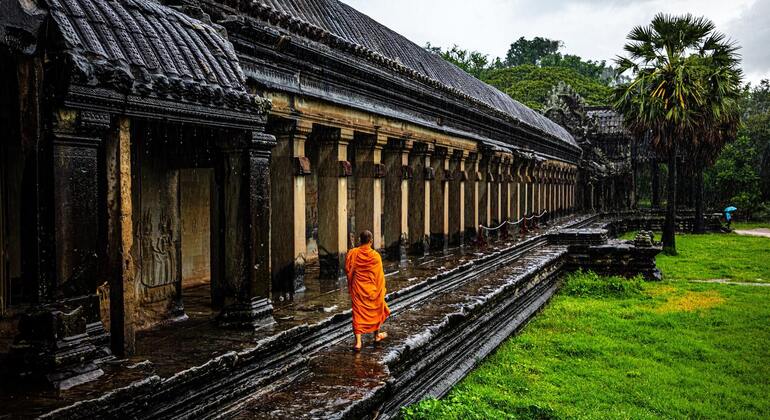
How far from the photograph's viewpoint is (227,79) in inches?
217

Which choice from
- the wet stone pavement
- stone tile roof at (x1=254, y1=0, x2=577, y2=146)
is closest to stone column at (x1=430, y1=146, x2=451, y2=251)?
stone tile roof at (x1=254, y1=0, x2=577, y2=146)

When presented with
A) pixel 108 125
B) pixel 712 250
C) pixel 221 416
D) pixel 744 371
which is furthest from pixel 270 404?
pixel 712 250

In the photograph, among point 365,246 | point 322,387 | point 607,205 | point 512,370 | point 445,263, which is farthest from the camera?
point 607,205

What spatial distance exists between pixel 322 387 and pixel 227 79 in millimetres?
2955

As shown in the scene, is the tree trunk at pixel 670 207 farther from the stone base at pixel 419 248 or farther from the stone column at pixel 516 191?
the stone base at pixel 419 248

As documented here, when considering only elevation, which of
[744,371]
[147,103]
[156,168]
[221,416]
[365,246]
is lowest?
[744,371]

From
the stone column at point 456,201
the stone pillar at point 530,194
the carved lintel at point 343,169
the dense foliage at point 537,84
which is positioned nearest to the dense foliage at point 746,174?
the dense foliage at point 537,84

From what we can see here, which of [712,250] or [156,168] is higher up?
[156,168]

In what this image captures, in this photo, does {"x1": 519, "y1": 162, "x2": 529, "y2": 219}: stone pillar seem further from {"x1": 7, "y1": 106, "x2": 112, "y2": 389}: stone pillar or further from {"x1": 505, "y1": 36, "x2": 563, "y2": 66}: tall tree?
{"x1": 505, "y1": 36, "x2": 563, "y2": 66}: tall tree

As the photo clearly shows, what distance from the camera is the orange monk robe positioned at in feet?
20.9

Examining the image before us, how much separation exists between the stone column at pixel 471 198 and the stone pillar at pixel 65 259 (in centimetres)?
1366

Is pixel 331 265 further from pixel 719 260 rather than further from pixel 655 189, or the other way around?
pixel 655 189

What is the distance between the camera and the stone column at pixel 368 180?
1127 centimetres

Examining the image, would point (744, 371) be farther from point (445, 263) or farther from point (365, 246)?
point (365, 246)
